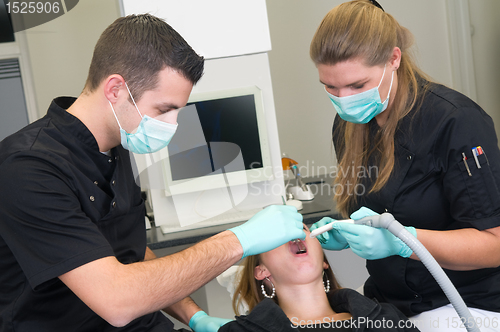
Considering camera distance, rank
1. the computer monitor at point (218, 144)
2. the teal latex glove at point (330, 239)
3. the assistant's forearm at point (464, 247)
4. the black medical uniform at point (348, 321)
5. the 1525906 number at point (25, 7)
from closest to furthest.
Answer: the assistant's forearm at point (464, 247), the black medical uniform at point (348, 321), the teal latex glove at point (330, 239), the computer monitor at point (218, 144), the 1525906 number at point (25, 7)

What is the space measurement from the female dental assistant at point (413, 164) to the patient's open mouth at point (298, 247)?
251 mm

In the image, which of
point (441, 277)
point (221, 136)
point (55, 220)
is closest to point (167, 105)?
point (55, 220)

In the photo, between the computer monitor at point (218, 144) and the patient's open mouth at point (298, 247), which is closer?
the patient's open mouth at point (298, 247)

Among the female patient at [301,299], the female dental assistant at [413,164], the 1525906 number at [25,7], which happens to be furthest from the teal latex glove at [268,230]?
the 1525906 number at [25,7]

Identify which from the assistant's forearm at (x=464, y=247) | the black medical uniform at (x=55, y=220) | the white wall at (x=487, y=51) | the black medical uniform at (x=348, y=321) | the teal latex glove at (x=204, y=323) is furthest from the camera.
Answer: the white wall at (x=487, y=51)

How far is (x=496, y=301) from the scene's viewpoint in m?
1.27

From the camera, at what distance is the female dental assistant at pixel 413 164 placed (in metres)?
1.18

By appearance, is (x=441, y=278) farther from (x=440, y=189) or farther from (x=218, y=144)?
(x=218, y=144)

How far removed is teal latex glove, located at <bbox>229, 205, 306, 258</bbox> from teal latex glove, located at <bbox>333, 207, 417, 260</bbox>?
166mm

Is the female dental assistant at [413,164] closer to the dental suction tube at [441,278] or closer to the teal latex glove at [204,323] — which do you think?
the dental suction tube at [441,278]

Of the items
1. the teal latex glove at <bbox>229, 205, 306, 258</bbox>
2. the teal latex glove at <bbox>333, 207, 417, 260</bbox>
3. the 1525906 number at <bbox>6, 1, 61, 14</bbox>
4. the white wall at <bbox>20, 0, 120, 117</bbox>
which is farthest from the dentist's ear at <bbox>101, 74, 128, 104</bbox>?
the white wall at <bbox>20, 0, 120, 117</bbox>

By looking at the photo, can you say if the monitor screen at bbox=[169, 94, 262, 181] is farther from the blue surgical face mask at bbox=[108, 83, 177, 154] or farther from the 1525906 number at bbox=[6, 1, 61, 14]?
the 1525906 number at bbox=[6, 1, 61, 14]

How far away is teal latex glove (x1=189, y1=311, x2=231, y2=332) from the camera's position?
1436 mm

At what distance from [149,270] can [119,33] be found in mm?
681
